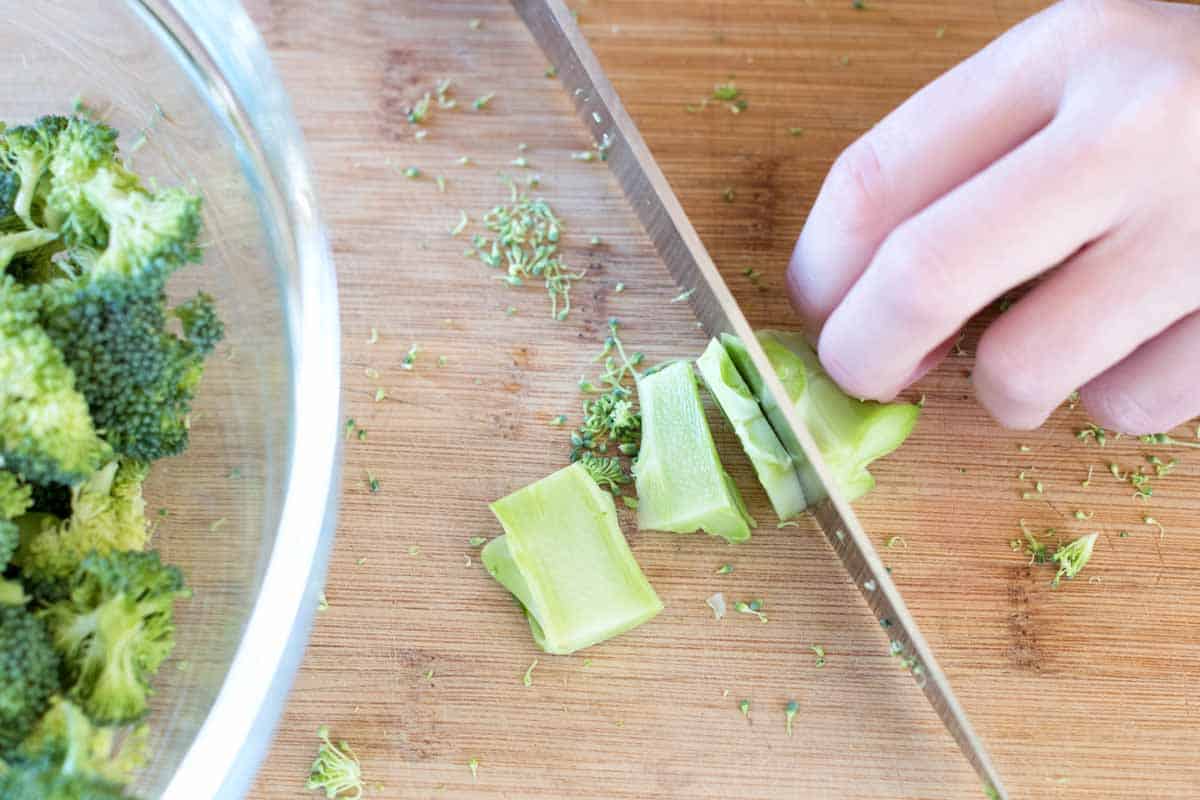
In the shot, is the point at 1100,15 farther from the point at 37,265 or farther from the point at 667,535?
the point at 37,265

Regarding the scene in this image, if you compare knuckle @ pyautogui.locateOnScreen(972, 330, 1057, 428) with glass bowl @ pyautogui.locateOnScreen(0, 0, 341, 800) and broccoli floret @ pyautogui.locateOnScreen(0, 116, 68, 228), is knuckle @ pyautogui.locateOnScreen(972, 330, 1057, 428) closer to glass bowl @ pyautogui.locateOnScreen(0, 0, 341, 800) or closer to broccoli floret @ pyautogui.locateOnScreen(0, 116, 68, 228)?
glass bowl @ pyautogui.locateOnScreen(0, 0, 341, 800)

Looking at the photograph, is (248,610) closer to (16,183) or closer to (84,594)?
(84,594)

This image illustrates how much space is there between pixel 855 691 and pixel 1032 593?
34cm

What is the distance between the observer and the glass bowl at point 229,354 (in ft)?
4.49

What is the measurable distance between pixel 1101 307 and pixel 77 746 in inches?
55.5

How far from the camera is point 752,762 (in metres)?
1.70

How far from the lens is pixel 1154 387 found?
5.37 feet

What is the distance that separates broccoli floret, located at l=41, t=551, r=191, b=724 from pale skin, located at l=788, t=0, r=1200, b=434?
100 centimetres

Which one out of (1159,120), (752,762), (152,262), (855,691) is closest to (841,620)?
(855,691)

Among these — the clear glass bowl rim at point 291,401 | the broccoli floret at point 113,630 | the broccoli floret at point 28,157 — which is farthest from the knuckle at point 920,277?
the broccoli floret at point 28,157

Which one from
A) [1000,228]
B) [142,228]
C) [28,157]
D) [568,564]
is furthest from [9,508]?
[1000,228]

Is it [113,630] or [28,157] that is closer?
[113,630]

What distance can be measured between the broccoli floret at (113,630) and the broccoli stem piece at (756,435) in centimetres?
86

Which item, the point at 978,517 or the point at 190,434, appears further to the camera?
the point at 978,517
